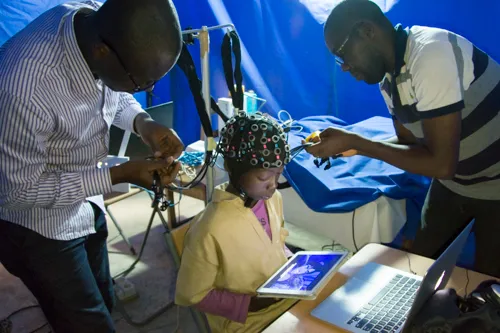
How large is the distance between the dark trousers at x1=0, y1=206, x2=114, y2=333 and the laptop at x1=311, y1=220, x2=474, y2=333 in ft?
2.45

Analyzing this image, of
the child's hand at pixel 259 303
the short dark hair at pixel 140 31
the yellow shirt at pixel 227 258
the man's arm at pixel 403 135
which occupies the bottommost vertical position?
the child's hand at pixel 259 303

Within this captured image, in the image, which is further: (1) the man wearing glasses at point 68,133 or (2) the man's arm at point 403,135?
(2) the man's arm at point 403,135

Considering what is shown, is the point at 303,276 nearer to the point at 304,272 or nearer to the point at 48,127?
the point at 304,272

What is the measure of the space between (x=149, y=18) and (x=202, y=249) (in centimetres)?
69

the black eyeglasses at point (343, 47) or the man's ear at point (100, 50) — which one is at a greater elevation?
the black eyeglasses at point (343, 47)

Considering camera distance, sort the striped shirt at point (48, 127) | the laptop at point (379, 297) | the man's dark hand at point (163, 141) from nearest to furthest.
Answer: the laptop at point (379, 297) → the striped shirt at point (48, 127) → the man's dark hand at point (163, 141)

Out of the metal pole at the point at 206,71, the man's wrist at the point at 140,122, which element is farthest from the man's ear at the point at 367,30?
the metal pole at the point at 206,71

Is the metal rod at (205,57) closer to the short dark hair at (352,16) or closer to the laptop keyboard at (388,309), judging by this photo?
the short dark hair at (352,16)

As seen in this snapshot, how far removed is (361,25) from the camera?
137 cm

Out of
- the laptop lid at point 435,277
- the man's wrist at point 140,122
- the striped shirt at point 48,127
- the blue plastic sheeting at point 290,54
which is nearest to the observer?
the laptop lid at point 435,277

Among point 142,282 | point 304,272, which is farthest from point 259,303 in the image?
point 142,282

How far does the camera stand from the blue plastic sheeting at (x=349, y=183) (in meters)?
2.21

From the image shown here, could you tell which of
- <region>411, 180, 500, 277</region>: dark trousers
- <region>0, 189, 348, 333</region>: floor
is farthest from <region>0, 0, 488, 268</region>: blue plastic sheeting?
<region>411, 180, 500, 277</region>: dark trousers

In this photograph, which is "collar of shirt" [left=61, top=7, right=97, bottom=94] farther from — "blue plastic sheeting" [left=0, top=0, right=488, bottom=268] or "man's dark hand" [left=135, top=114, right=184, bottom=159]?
"blue plastic sheeting" [left=0, top=0, right=488, bottom=268]
